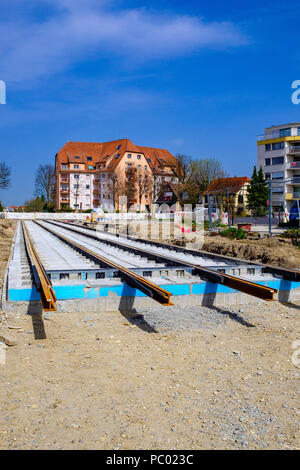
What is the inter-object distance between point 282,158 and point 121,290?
58598 mm

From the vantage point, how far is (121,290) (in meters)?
6.53

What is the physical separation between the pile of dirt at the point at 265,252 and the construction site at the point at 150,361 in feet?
7.64

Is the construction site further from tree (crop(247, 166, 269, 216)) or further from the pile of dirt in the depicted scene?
tree (crop(247, 166, 269, 216))

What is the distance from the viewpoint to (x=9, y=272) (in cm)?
806

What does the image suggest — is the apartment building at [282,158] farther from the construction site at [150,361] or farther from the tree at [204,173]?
the construction site at [150,361]

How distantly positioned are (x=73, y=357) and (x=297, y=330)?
310 cm

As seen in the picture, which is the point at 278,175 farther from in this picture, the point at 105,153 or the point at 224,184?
the point at 105,153

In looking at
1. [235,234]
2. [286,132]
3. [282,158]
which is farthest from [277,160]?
[235,234]

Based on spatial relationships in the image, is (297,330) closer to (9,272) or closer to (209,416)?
(209,416)

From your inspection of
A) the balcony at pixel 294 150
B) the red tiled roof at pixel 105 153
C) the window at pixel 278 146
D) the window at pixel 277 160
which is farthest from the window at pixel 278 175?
the red tiled roof at pixel 105 153

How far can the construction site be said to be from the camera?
3.11m

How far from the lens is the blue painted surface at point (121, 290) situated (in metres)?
6.15

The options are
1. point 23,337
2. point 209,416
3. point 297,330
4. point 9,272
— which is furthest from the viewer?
point 9,272
